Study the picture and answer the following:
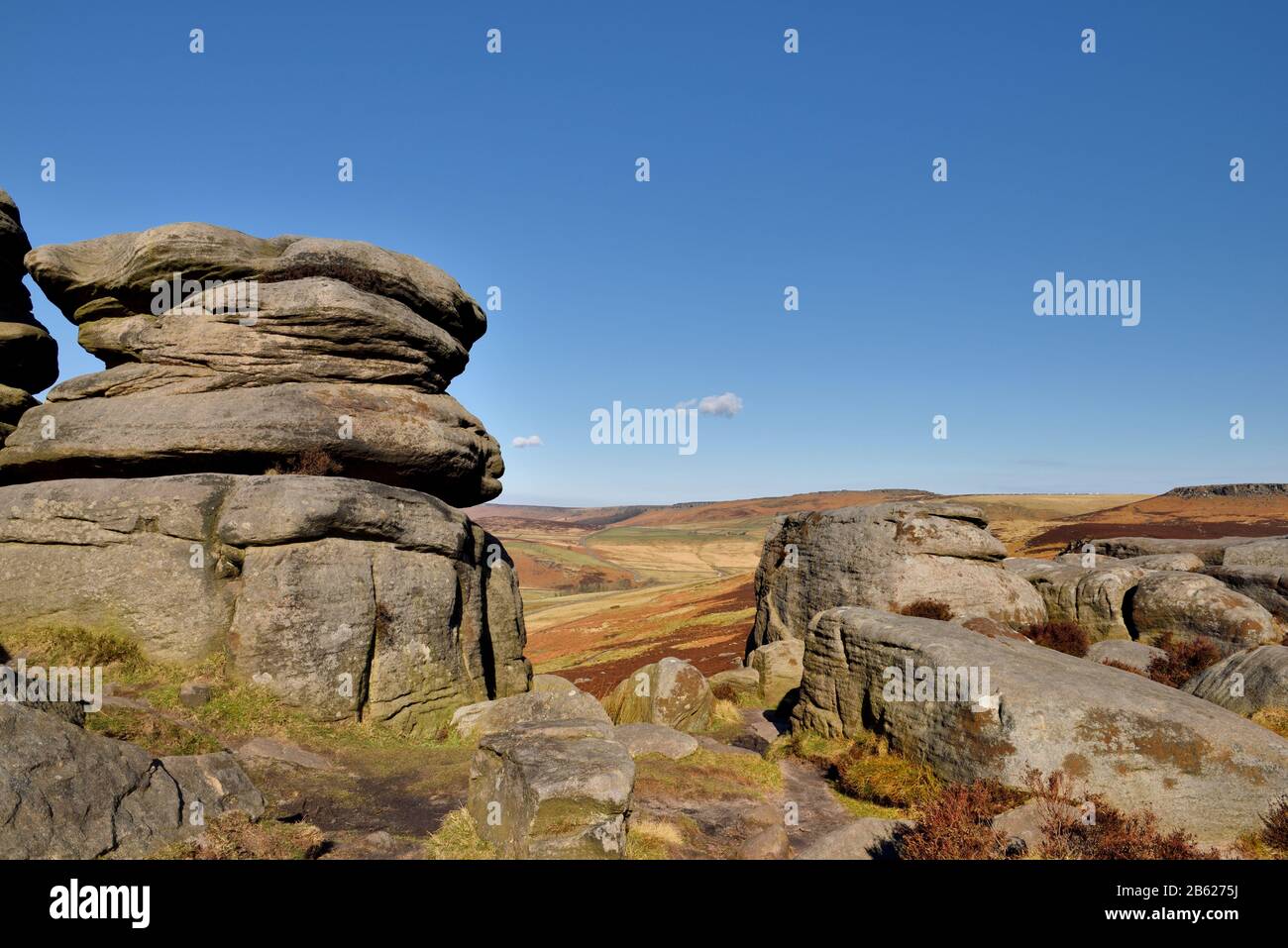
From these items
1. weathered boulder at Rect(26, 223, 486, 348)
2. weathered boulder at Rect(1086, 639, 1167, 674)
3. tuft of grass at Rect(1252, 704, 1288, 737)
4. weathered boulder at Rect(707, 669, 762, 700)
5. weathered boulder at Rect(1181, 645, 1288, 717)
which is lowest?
weathered boulder at Rect(707, 669, 762, 700)

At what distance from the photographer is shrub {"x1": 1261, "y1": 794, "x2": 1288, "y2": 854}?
36.0 feet

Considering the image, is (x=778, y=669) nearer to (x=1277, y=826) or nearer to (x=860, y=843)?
(x=860, y=843)

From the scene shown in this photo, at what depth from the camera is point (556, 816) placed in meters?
9.78

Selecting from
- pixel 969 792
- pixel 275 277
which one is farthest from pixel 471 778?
pixel 275 277

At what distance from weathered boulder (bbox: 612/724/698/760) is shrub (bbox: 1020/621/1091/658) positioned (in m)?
13.8

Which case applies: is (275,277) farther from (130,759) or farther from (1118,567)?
(1118,567)

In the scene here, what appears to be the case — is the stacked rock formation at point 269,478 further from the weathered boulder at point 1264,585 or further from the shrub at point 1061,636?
the weathered boulder at point 1264,585

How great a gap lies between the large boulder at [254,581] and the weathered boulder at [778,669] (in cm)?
1177

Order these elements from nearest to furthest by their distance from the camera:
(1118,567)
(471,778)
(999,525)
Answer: (471,778), (1118,567), (999,525)

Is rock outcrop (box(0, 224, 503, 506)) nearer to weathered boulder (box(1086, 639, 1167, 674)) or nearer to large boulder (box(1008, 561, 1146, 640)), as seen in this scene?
weathered boulder (box(1086, 639, 1167, 674))

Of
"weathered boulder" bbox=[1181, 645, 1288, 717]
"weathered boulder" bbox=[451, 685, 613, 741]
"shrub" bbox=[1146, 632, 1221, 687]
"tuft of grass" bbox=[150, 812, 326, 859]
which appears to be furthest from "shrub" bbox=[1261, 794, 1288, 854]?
"tuft of grass" bbox=[150, 812, 326, 859]

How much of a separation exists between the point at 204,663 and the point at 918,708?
17.6 metres

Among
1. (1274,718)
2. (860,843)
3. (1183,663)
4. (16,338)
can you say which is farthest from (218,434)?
(1183,663)

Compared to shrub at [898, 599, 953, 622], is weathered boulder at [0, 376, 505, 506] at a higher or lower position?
higher
